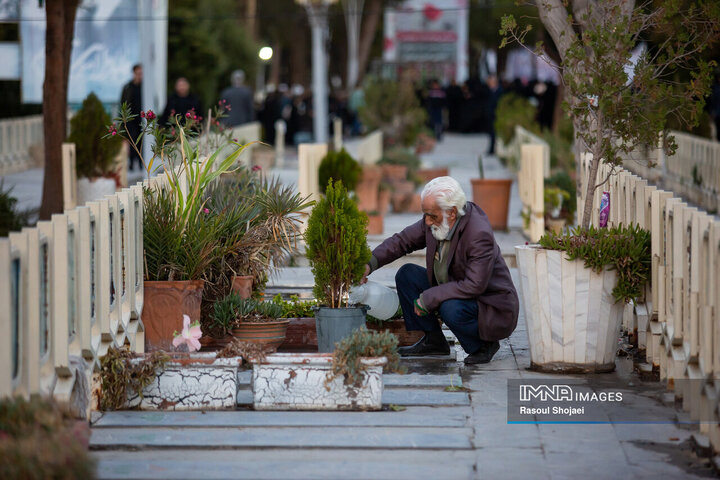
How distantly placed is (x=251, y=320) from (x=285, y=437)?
1958mm

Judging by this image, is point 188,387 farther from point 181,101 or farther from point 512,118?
point 512,118

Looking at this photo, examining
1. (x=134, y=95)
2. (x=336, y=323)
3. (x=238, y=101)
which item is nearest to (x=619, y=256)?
(x=336, y=323)

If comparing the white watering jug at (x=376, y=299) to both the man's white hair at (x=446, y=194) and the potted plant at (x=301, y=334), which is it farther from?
the man's white hair at (x=446, y=194)

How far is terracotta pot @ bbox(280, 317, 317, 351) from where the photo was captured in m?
7.36

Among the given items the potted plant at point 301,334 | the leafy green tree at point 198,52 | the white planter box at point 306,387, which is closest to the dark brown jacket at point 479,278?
the potted plant at point 301,334

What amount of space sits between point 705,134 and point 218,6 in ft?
61.5

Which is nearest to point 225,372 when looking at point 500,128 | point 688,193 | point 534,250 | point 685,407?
point 534,250

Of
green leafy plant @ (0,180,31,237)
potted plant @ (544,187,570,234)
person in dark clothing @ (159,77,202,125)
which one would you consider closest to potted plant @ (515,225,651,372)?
green leafy plant @ (0,180,31,237)

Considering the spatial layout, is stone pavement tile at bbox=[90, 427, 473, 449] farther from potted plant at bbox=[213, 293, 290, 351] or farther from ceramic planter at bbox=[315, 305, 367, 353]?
potted plant at bbox=[213, 293, 290, 351]

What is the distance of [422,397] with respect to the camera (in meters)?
5.94

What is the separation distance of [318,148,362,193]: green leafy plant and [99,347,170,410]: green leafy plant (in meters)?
8.06

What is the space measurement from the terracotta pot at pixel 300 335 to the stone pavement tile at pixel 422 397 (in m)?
1.37

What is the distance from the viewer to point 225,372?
568cm

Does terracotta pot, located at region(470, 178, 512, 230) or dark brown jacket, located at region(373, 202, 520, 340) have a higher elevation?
terracotta pot, located at region(470, 178, 512, 230)
